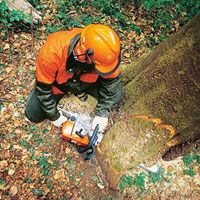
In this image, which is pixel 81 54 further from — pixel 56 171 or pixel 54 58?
pixel 56 171

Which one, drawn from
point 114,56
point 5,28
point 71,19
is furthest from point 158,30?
point 114,56

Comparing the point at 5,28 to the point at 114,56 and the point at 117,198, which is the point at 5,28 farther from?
the point at 117,198

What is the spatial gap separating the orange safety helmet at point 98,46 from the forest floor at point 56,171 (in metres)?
1.52

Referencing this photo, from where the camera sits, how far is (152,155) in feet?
13.2

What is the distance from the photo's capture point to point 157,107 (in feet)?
11.8

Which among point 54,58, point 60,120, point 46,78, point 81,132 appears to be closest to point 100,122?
point 81,132

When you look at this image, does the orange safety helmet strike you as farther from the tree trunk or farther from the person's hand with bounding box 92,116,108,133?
the person's hand with bounding box 92,116,108,133

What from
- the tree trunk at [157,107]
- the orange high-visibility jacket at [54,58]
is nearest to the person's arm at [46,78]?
the orange high-visibility jacket at [54,58]

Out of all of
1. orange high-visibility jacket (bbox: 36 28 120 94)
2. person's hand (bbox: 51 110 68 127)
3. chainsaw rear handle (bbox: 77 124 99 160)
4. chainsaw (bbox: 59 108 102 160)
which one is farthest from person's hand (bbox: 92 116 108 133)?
orange high-visibility jacket (bbox: 36 28 120 94)

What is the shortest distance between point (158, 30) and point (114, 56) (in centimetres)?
→ 311

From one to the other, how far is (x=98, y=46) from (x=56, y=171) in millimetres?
1841

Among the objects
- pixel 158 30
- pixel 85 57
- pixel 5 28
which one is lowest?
pixel 5 28

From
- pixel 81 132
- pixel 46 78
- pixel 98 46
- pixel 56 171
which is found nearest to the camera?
pixel 98 46

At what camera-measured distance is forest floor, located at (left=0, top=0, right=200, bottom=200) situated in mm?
4051
